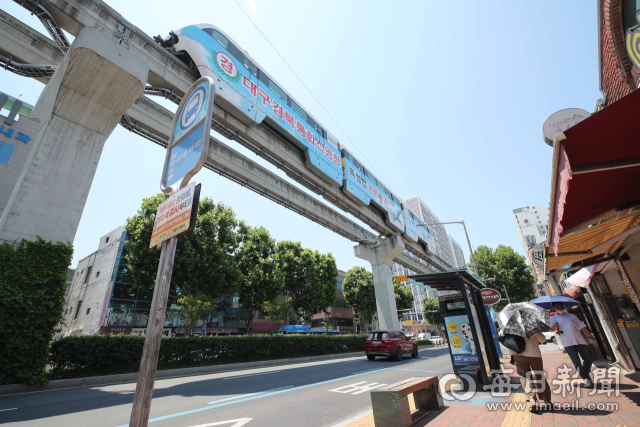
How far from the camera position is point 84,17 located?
382 inches

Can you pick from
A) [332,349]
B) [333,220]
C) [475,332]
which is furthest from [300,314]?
[475,332]

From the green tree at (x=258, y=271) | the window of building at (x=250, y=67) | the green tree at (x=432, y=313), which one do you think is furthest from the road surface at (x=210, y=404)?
the green tree at (x=432, y=313)

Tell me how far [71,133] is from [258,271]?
1764 centimetres

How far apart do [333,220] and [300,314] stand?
1504 cm

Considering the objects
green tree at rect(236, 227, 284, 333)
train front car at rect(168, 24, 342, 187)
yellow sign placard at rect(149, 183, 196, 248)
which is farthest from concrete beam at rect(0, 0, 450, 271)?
yellow sign placard at rect(149, 183, 196, 248)

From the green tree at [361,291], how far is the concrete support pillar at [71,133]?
1317 inches

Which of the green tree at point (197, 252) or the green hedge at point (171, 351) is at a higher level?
the green tree at point (197, 252)

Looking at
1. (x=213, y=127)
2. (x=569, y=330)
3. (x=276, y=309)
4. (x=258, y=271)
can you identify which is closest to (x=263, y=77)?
(x=213, y=127)

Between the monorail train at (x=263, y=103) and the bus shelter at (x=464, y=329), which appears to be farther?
the monorail train at (x=263, y=103)

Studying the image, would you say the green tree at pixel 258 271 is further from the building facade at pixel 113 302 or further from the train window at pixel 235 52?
the train window at pixel 235 52

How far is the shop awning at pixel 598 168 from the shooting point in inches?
99.6

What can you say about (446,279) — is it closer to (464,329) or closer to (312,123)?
(464,329)

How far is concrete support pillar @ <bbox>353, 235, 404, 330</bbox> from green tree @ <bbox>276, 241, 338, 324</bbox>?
21.4ft

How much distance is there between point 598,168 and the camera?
2773mm
